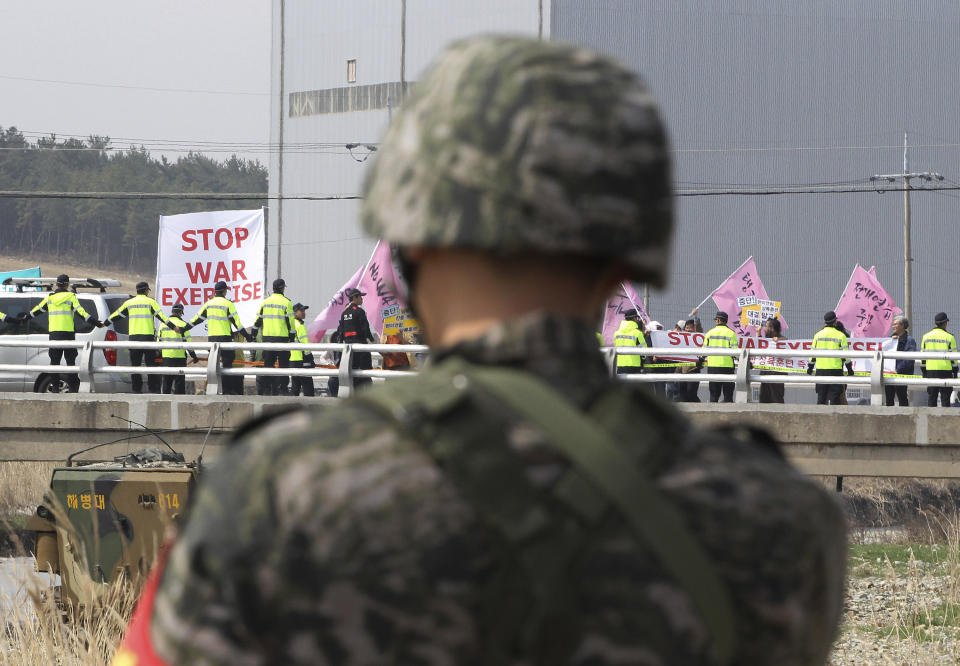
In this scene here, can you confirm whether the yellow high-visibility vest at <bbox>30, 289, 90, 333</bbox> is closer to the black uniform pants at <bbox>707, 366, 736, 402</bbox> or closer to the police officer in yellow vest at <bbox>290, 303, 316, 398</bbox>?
the police officer in yellow vest at <bbox>290, 303, 316, 398</bbox>

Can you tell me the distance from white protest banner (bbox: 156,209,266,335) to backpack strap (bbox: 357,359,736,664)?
21015 millimetres

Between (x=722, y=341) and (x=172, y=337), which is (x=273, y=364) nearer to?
(x=172, y=337)

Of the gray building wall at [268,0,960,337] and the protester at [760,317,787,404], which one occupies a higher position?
the gray building wall at [268,0,960,337]

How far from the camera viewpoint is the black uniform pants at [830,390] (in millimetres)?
17375

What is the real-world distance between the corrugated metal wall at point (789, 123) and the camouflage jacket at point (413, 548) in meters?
40.1

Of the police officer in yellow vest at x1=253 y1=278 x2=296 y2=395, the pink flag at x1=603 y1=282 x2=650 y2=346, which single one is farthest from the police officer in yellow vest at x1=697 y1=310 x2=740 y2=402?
the police officer in yellow vest at x1=253 y1=278 x2=296 y2=395

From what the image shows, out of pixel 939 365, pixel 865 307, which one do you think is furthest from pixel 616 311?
pixel 939 365

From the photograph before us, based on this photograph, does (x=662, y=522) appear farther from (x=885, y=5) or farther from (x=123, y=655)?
(x=885, y=5)

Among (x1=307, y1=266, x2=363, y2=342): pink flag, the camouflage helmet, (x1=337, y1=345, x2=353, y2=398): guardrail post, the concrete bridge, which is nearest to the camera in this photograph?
the camouflage helmet

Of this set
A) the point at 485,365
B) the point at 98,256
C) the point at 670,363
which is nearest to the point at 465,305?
the point at 485,365

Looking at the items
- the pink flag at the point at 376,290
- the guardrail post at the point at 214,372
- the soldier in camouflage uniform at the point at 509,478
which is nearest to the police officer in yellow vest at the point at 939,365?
the pink flag at the point at 376,290

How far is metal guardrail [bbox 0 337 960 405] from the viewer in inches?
611

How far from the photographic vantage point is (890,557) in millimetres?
15562

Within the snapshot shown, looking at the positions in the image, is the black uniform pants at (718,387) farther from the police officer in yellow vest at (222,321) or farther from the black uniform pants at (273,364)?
the police officer in yellow vest at (222,321)
